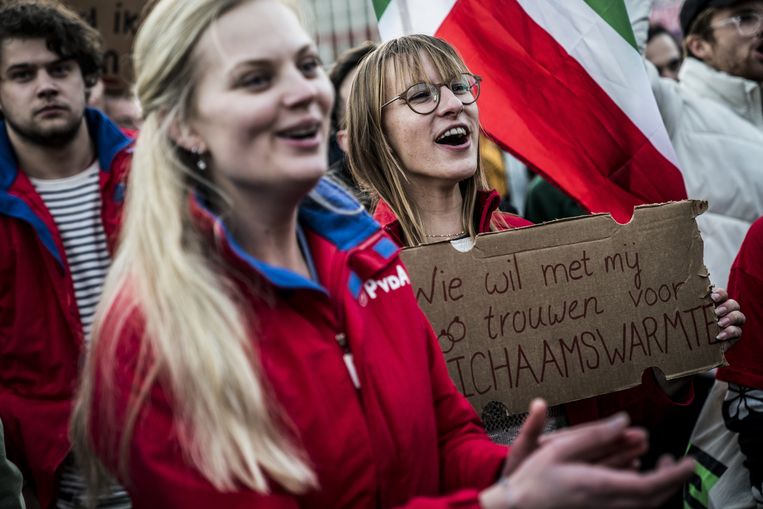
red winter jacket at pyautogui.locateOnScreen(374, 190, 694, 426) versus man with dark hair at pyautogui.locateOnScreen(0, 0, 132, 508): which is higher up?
man with dark hair at pyautogui.locateOnScreen(0, 0, 132, 508)

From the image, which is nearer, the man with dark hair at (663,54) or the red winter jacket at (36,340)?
the red winter jacket at (36,340)

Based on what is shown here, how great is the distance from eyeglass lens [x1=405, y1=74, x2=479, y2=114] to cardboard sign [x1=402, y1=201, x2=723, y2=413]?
532 millimetres

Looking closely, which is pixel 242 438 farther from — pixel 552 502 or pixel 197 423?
pixel 552 502

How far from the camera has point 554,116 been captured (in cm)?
304

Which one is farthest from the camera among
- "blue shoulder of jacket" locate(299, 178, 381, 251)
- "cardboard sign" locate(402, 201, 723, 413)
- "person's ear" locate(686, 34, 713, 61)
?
"person's ear" locate(686, 34, 713, 61)

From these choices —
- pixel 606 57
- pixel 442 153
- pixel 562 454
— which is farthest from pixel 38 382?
pixel 606 57

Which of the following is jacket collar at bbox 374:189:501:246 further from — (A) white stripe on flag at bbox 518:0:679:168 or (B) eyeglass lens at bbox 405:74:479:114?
(A) white stripe on flag at bbox 518:0:679:168

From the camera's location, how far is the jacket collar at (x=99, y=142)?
2988 mm

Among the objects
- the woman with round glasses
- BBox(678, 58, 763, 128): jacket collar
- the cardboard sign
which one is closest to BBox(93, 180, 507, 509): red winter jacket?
the cardboard sign

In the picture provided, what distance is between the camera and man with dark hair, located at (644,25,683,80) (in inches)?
228

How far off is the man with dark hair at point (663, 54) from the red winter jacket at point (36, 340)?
13.7 feet

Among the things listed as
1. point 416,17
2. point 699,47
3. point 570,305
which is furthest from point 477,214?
point 699,47

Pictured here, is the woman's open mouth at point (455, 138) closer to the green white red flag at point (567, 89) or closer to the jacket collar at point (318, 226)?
the green white red flag at point (567, 89)

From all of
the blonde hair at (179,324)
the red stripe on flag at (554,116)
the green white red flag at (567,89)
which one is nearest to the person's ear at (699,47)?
the green white red flag at (567,89)
